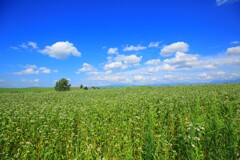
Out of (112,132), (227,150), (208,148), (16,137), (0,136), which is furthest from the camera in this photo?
(112,132)

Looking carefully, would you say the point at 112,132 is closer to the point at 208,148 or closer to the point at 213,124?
the point at 208,148

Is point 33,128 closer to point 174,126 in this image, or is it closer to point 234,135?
point 174,126

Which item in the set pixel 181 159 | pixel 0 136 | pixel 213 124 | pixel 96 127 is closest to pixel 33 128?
pixel 0 136

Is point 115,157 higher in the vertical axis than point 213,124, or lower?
lower

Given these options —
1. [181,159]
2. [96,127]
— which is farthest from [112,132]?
[181,159]

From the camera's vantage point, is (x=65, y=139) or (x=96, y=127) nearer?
(x=65, y=139)

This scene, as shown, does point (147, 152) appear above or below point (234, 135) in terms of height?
below

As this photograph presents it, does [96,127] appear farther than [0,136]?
Yes

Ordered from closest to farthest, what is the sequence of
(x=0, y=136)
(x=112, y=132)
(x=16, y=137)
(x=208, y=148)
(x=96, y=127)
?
(x=208, y=148)
(x=0, y=136)
(x=16, y=137)
(x=112, y=132)
(x=96, y=127)

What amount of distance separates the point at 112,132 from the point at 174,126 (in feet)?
9.79

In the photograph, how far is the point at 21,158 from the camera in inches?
182

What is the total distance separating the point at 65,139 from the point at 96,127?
4.75 feet

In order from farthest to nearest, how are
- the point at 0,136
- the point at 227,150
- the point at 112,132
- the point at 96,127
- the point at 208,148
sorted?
the point at 96,127
the point at 112,132
the point at 0,136
the point at 208,148
the point at 227,150

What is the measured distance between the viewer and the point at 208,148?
498cm
